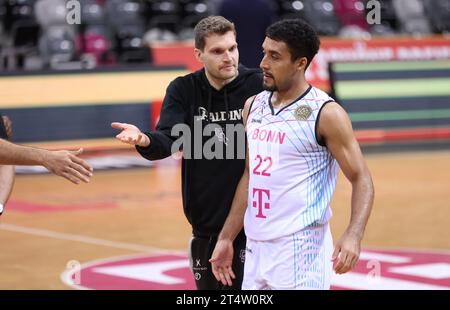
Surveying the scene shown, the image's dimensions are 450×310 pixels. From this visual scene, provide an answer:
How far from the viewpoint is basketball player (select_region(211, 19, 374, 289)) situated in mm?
5305

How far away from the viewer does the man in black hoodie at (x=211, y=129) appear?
20.5 feet

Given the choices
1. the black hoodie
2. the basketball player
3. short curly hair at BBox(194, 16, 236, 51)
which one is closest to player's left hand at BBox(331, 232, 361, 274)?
the basketball player

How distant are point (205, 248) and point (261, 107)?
1.28 m

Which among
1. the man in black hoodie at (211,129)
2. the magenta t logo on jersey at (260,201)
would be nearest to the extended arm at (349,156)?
the magenta t logo on jersey at (260,201)

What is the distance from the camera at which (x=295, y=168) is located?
17.6ft

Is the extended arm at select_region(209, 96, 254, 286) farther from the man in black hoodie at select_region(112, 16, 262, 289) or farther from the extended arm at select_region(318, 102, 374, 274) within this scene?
the extended arm at select_region(318, 102, 374, 274)

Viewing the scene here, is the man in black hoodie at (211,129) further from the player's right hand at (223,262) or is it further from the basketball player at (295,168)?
the basketball player at (295,168)

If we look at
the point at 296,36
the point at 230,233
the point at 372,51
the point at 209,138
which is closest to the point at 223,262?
the point at 230,233

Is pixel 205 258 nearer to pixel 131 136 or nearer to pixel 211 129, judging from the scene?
pixel 211 129

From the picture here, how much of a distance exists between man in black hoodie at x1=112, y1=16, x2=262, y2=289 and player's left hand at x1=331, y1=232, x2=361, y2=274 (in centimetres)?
128

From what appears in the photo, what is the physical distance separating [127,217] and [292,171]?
762 cm

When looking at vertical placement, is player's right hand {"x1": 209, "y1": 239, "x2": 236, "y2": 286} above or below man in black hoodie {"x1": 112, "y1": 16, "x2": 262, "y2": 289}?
below
